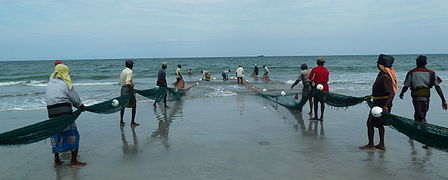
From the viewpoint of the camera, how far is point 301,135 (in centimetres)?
625

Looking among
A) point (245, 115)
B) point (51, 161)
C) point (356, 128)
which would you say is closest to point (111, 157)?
point (51, 161)

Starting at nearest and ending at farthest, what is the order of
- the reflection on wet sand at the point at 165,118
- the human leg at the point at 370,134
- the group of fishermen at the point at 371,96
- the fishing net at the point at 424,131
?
1. the fishing net at the point at 424,131
2. the group of fishermen at the point at 371,96
3. the human leg at the point at 370,134
4. the reflection on wet sand at the point at 165,118

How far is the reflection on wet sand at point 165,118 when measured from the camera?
6.26 meters

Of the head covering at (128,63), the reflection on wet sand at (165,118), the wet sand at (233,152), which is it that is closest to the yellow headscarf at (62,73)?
the wet sand at (233,152)

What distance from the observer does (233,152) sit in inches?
202

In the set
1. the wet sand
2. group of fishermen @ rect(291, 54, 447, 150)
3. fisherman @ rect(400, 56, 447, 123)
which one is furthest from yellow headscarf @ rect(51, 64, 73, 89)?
fisherman @ rect(400, 56, 447, 123)

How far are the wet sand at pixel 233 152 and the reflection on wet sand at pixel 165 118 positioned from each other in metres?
0.04

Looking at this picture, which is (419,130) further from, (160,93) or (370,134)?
(160,93)

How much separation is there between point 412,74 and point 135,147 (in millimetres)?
4891

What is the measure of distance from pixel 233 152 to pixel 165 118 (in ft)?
11.9

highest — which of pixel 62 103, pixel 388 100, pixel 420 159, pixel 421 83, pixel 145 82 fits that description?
pixel 421 83

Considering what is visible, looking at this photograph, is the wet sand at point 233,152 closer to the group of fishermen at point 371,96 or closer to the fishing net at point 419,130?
the group of fishermen at point 371,96

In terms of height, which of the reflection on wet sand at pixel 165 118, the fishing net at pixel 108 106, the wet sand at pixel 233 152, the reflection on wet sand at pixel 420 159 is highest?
the fishing net at pixel 108 106

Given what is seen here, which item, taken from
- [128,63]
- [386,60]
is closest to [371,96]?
[386,60]
